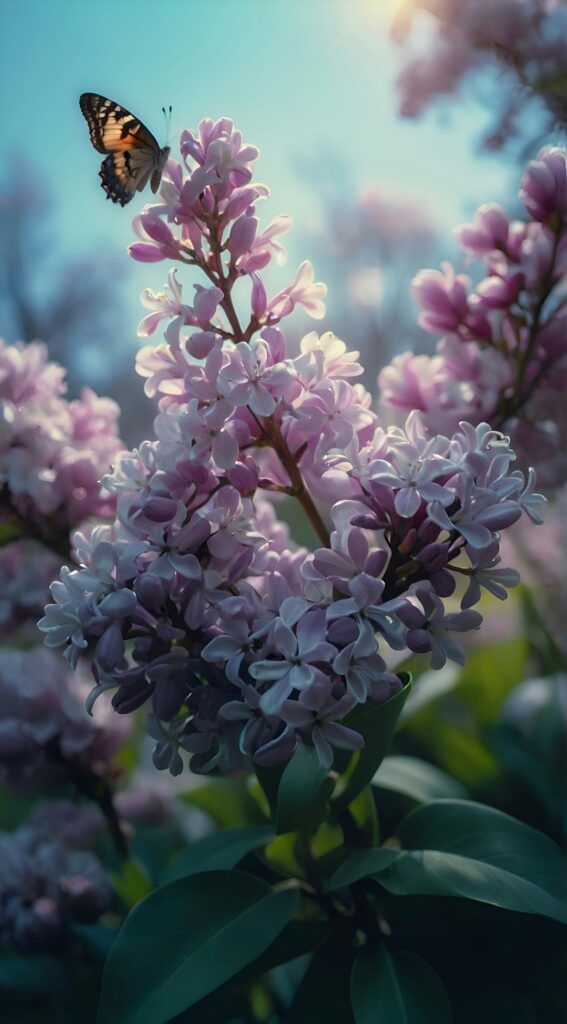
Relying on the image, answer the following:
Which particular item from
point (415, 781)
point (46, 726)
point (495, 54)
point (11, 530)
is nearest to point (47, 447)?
point (11, 530)

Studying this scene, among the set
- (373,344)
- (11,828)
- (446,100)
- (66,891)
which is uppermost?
(446,100)

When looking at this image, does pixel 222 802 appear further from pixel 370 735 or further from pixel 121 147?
pixel 121 147

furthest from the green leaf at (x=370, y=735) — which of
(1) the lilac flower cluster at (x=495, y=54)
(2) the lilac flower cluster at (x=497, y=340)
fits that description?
(1) the lilac flower cluster at (x=495, y=54)

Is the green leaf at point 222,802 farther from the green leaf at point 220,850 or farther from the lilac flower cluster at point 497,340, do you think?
the lilac flower cluster at point 497,340

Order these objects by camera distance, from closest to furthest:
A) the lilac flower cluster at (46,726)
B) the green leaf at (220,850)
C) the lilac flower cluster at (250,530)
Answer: the lilac flower cluster at (250,530) < the green leaf at (220,850) < the lilac flower cluster at (46,726)

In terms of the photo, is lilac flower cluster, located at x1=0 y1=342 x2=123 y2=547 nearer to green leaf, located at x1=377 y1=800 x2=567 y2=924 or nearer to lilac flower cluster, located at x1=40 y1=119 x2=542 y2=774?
lilac flower cluster, located at x1=40 y1=119 x2=542 y2=774

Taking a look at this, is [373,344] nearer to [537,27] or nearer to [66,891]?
[537,27]

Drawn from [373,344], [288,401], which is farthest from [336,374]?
[373,344]
